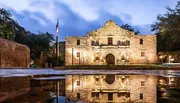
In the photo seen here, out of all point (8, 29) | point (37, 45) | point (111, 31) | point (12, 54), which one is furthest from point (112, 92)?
point (37, 45)

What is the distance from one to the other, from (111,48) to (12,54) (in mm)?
18787

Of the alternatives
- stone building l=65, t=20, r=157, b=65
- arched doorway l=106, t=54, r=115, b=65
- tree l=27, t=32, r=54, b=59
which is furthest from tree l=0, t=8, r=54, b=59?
arched doorway l=106, t=54, r=115, b=65

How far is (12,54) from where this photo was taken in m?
23.2

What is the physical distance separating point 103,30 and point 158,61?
33.0ft

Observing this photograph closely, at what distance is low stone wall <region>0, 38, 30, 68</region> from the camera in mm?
21222

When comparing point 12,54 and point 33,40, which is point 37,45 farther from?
point 12,54

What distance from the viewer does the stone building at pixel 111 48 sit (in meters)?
38.0

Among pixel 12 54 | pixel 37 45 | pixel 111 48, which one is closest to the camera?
pixel 12 54

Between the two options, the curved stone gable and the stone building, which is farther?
the curved stone gable

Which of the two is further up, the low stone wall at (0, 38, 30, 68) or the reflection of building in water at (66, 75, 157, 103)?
the low stone wall at (0, 38, 30, 68)

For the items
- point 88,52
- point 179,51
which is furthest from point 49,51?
point 179,51

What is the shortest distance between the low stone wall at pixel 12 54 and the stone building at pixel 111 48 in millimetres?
11915

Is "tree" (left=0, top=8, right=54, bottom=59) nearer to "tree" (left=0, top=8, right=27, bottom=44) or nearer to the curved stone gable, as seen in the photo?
"tree" (left=0, top=8, right=27, bottom=44)

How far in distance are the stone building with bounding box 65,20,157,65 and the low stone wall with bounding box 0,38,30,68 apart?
11.9m
